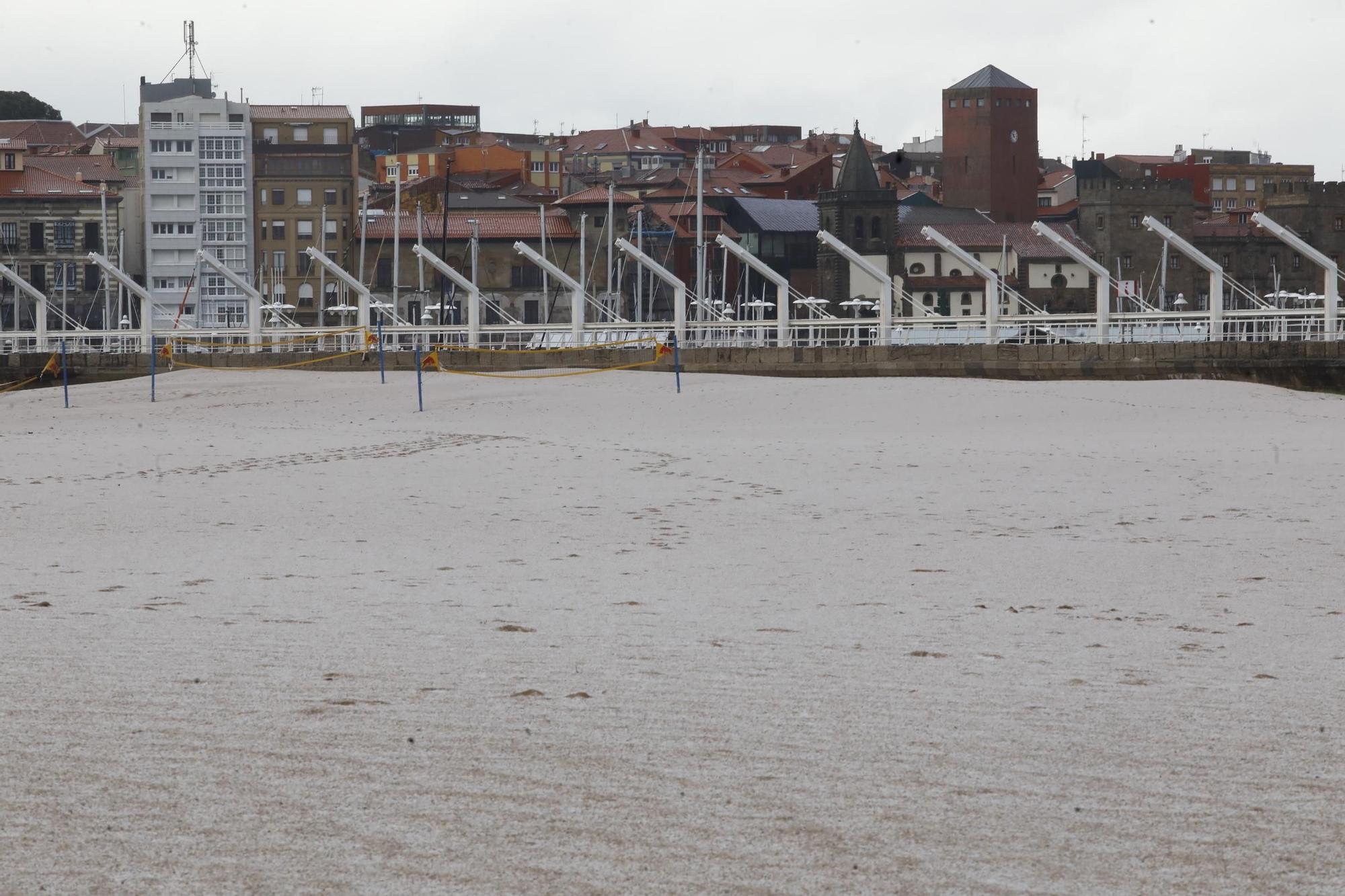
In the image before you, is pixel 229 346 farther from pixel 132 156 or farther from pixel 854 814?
pixel 132 156

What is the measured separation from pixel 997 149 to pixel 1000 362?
84.2m

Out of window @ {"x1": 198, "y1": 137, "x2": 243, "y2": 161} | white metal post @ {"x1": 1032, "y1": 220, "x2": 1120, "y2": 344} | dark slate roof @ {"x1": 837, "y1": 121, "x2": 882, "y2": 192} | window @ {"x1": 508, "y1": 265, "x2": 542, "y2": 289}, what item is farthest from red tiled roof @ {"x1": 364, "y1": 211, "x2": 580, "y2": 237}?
white metal post @ {"x1": 1032, "y1": 220, "x2": 1120, "y2": 344}

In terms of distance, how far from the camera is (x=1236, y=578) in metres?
8.74

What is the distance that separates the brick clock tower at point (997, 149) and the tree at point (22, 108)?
213 feet

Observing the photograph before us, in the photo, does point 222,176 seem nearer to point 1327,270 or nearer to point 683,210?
point 683,210

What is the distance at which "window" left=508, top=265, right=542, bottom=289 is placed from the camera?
308ft

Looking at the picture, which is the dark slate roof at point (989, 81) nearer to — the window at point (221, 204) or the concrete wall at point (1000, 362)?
the window at point (221, 204)

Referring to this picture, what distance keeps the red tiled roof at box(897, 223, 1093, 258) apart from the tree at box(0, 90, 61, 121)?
211ft

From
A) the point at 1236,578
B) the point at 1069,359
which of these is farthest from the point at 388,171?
the point at 1236,578

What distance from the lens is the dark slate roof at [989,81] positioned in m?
117

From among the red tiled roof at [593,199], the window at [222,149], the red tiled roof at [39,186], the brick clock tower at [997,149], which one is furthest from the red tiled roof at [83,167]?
the brick clock tower at [997,149]

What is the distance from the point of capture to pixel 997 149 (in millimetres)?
115688

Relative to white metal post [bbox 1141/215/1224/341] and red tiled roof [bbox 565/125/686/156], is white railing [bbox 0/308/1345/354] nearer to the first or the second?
white metal post [bbox 1141/215/1224/341]

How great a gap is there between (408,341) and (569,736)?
136 feet
